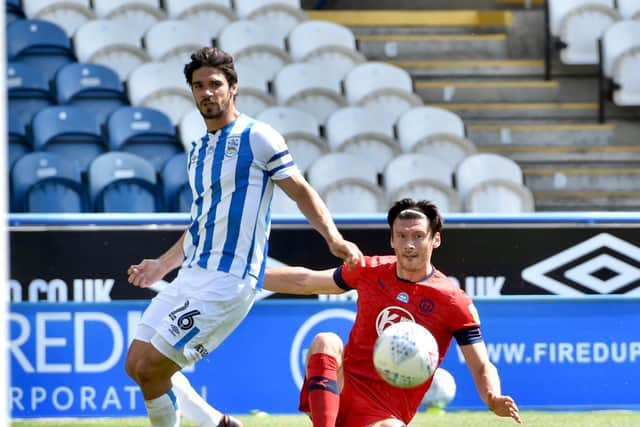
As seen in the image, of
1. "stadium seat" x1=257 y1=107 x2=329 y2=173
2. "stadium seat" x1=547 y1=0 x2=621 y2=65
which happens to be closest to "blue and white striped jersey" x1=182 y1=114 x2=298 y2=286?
"stadium seat" x1=257 y1=107 x2=329 y2=173

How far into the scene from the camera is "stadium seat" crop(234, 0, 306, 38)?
13.2 m

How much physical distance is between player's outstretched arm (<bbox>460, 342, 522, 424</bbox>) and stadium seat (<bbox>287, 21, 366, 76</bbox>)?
304 inches

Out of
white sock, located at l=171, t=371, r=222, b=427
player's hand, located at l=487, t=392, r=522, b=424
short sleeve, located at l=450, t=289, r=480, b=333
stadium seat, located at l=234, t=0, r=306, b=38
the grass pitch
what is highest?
stadium seat, located at l=234, t=0, r=306, b=38

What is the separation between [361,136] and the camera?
1165cm

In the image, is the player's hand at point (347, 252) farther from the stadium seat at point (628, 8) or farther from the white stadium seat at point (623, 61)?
the stadium seat at point (628, 8)

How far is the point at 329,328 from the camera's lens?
7.65 m

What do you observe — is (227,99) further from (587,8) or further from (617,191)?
(587,8)

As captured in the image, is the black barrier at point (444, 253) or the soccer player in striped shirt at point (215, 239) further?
the black barrier at point (444, 253)

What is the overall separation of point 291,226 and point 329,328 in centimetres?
63

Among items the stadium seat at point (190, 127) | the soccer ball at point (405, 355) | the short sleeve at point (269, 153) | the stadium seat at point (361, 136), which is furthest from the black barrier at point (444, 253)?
the stadium seat at point (361, 136)

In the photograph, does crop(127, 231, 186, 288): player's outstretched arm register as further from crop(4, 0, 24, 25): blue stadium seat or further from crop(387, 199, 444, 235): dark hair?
crop(4, 0, 24, 25): blue stadium seat

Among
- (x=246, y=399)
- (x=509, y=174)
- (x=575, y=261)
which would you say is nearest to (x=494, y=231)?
(x=575, y=261)

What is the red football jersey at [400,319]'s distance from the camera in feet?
17.6

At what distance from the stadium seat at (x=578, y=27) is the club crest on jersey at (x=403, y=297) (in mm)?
8337
